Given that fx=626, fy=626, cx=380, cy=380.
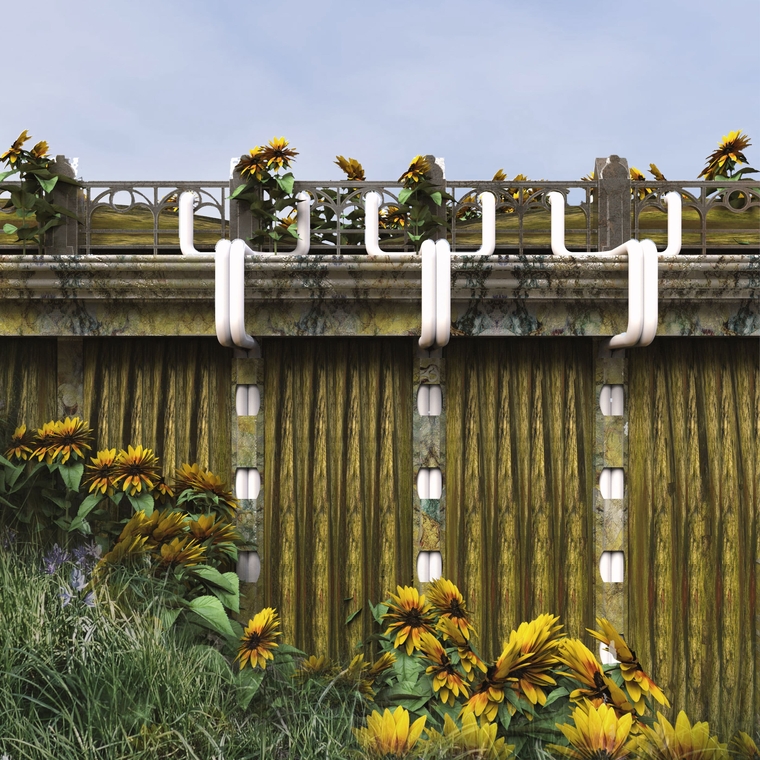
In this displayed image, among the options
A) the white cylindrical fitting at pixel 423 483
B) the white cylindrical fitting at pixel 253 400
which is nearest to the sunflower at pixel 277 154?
the white cylindrical fitting at pixel 253 400

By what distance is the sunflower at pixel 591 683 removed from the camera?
118 inches

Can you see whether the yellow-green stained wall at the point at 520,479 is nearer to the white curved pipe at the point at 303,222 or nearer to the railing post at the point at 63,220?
the white curved pipe at the point at 303,222

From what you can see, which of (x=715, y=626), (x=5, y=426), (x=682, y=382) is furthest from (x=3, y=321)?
(x=715, y=626)

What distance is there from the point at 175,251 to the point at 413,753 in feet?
14.0

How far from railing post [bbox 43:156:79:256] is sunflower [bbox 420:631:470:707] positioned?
4.02 metres

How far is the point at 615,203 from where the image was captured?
5.06m

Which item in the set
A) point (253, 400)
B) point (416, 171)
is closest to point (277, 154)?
point (416, 171)

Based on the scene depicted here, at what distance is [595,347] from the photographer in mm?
5047

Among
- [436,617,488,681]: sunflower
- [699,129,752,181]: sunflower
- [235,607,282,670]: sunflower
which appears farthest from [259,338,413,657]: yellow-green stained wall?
[699,129,752,181]: sunflower

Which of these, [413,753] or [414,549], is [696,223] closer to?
[414,549]

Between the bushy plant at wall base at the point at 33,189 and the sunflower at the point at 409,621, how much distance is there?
3.85 meters

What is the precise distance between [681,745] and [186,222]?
4576 millimetres

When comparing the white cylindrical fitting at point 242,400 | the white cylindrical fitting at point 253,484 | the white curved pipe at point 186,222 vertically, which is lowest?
the white cylindrical fitting at point 253,484

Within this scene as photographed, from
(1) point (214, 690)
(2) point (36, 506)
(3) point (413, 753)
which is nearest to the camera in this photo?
(3) point (413, 753)
